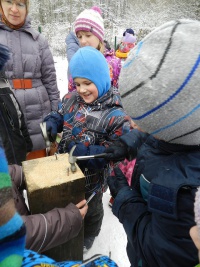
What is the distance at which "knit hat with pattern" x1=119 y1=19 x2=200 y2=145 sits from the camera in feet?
2.41

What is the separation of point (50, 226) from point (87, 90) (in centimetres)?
94

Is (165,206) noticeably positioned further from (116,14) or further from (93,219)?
(116,14)

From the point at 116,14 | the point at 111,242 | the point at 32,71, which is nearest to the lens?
the point at 111,242

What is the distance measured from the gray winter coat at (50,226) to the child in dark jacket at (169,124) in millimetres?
383

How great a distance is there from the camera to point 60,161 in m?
1.38

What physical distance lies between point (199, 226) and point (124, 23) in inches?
797

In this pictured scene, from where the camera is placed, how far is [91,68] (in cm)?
165

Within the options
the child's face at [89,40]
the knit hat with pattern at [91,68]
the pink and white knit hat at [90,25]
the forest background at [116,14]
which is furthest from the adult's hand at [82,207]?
the forest background at [116,14]

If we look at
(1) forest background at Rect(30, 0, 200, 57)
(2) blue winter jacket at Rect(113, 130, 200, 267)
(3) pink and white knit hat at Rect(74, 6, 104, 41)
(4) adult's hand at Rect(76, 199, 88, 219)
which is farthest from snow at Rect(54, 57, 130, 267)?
(1) forest background at Rect(30, 0, 200, 57)

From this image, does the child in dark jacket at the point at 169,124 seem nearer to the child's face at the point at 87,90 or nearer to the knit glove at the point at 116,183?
the knit glove at the point at 116,183

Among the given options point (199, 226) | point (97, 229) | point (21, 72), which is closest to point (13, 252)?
Result: point (199, 226)

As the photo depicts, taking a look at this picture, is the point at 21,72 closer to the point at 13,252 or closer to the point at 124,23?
the point at 13,252

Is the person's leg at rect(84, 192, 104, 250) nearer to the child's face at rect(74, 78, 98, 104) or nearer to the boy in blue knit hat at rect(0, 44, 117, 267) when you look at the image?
the child's face at rect(74, 78, 98, 104)

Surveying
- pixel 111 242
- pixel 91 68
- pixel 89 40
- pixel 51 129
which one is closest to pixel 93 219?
pixel 111 242
